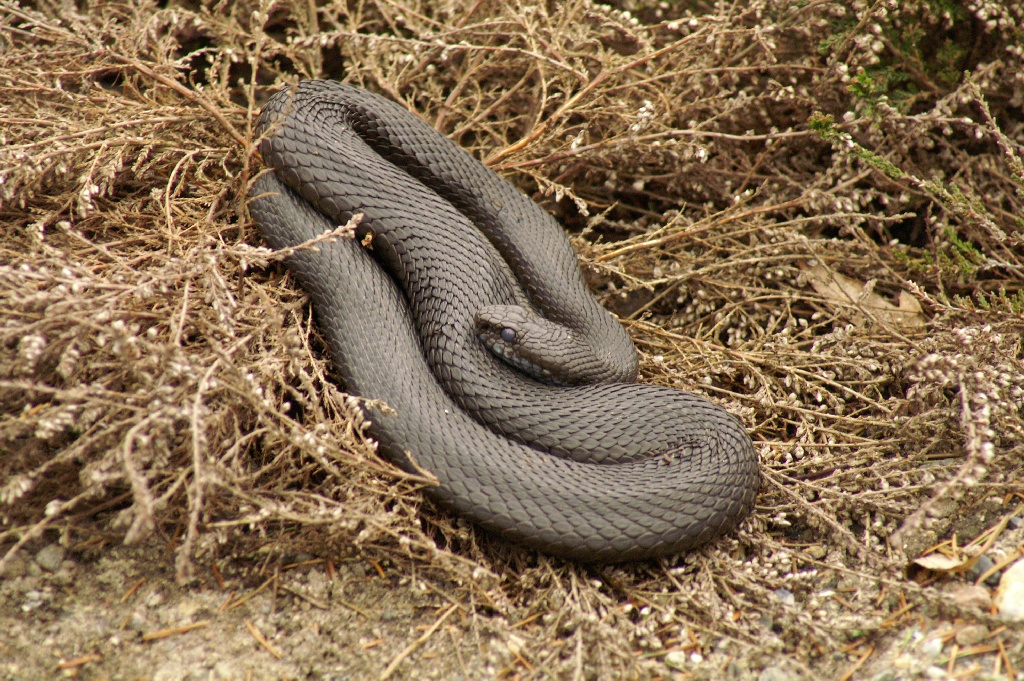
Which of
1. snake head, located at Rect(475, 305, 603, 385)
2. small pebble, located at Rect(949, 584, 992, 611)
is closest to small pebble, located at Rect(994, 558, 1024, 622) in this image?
small pebble, located at Rect(949, 584, 992, 611)

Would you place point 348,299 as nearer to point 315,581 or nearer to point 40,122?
point 315,581

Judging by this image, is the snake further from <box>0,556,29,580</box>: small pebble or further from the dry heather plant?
<box>0,556,29,580</box>: small pebble

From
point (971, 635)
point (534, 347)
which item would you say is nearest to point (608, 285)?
point (534, 347)

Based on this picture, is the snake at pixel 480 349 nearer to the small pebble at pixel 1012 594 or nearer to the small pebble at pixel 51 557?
the small pebble at pixel 1012 594

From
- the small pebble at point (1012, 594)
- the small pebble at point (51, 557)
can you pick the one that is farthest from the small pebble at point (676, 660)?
the small pebble at point (51, 557)

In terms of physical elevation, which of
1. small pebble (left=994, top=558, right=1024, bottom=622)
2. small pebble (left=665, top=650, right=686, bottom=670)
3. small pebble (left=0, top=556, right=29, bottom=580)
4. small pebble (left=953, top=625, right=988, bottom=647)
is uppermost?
small pebble (left=994, top=558, right=1024, bottom=622)

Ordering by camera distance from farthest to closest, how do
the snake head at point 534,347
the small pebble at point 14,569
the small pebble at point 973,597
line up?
the snake head at point 534,347 → the small pebble at point 14,569 → the small pebble at point 973,597
